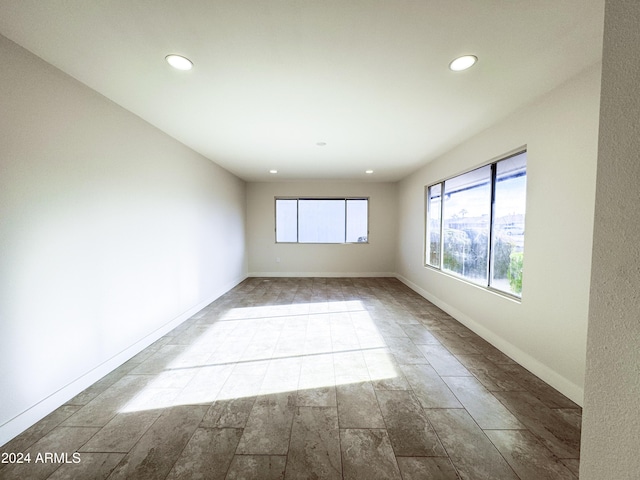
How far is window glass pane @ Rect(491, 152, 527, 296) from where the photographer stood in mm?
2553

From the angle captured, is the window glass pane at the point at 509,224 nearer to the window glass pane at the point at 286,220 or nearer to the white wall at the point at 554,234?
the white wall at the point at 554,234

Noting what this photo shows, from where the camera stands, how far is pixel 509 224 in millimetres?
2721

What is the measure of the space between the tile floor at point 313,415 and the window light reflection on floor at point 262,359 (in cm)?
2

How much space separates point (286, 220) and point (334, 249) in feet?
4.71

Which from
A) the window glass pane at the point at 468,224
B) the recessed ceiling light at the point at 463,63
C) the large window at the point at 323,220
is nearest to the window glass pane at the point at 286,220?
the large window at the point at 323,220

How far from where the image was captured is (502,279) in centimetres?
281

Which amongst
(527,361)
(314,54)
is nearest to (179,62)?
(314,54)

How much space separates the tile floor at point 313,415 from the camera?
4.53ft

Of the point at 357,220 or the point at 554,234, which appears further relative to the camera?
the point at 357,220

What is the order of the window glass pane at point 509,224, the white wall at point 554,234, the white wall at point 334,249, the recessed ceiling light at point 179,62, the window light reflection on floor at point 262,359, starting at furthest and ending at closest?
1. the white wall at point 334,249
2. the window glass pane at point 509,224
3. the window light reflection on floor at point 262,359
4. the white wall at point 554,234
5. the recessed ceiling light at point 179,62

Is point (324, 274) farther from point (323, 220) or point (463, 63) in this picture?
point (463, 63)

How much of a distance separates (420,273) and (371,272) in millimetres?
1785

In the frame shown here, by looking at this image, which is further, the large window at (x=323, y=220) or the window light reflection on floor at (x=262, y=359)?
the large window at (x=323, y=220)

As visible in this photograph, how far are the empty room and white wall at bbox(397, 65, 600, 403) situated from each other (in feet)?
0.06
